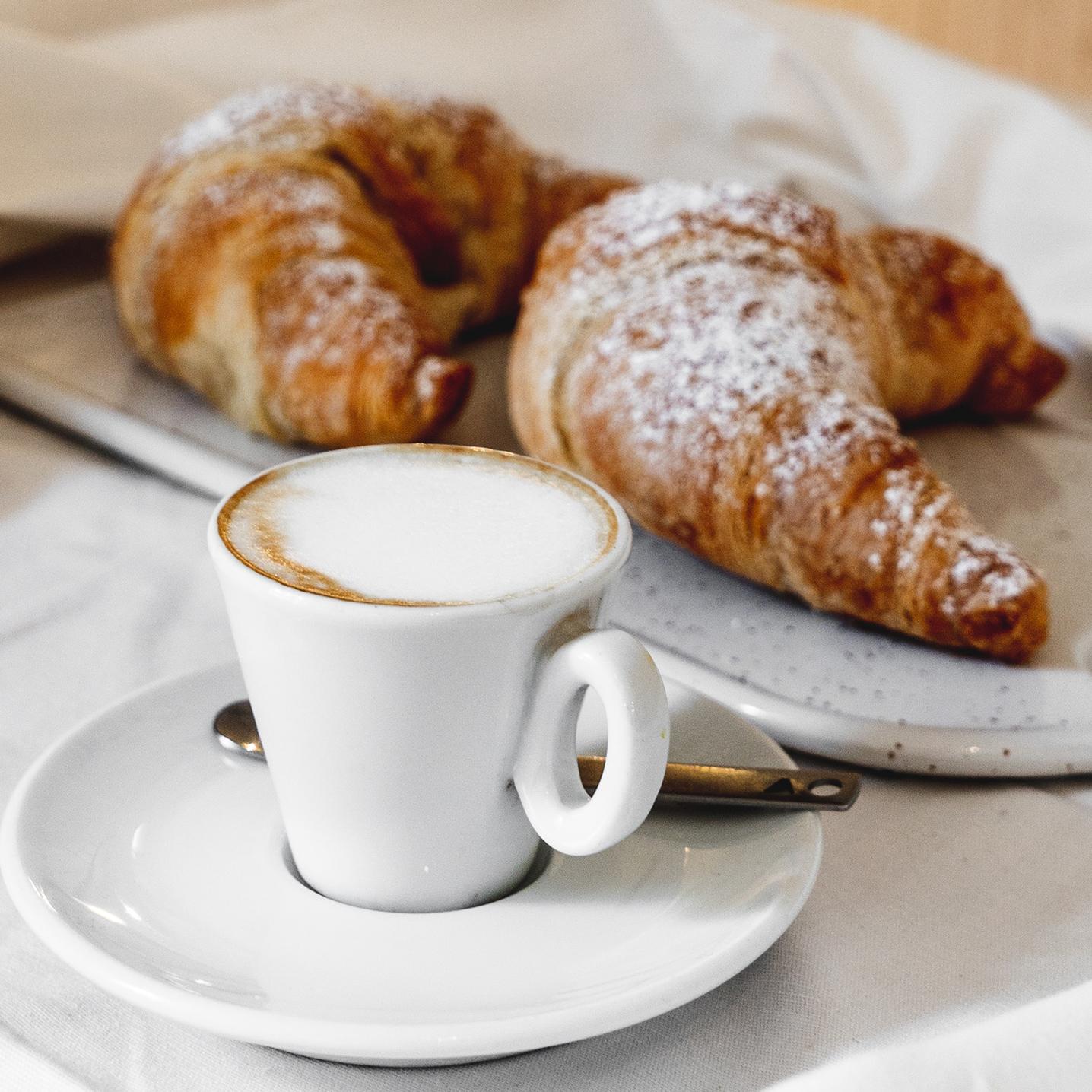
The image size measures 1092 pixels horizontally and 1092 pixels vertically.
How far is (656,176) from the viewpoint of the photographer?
1538 millimetres

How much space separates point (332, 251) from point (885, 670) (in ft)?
1.66

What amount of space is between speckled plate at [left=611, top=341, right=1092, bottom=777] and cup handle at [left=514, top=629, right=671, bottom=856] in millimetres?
199

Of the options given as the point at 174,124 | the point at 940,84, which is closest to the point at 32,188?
the point at 174,124

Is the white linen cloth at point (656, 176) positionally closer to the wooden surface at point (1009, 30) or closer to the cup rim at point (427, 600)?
the cup rim at point (427, 600)

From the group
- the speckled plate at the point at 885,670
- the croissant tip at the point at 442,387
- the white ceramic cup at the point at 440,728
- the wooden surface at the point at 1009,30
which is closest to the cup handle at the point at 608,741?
the white ceramic cup at the point at 440,728

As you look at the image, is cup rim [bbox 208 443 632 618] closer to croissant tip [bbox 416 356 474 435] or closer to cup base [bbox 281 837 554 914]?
cup base [bbox 281 837 554 914]

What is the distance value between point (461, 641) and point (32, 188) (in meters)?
0.95

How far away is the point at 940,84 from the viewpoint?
148 cm

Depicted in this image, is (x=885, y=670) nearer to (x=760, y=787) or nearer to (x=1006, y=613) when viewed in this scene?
(x=1006, y=613)

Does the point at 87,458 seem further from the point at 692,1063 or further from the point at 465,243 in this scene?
the point at 692,1063

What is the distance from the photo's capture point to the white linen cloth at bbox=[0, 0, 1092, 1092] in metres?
0.41

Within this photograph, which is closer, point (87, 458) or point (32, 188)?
point (87, 458)

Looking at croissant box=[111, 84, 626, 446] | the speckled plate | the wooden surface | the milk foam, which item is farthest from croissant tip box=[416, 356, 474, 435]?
the wooden surface

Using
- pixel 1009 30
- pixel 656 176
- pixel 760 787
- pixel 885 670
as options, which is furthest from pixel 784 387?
pixel 1009 30
